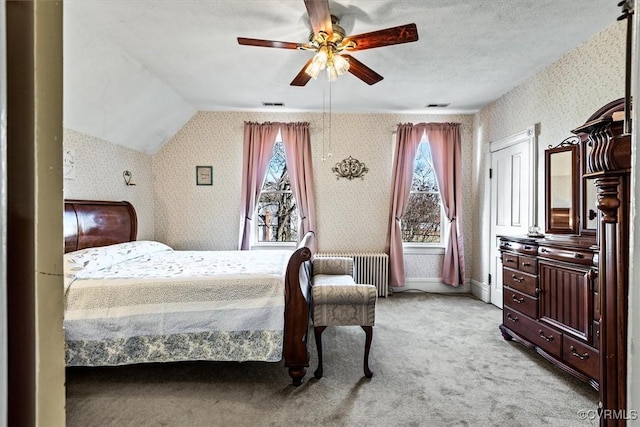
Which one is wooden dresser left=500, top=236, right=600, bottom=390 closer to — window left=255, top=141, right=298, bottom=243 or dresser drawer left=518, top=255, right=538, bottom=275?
dresser drawer left=518, top=255, right=538, bottom=275

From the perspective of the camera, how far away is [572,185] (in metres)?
2.64

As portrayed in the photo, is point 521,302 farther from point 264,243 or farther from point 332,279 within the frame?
point 264,243

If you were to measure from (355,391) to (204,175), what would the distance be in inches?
142

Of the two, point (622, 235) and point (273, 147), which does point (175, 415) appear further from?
point (273, 147)

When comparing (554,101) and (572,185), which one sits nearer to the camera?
(572,185)

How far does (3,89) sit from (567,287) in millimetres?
2925

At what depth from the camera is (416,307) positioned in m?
4.02

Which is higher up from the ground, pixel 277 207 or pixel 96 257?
pixel 277 207

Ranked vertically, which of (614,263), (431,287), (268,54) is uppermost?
(268,54)

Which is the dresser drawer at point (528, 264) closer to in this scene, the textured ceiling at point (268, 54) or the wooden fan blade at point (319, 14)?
the textured ceiling at point (268, 54)

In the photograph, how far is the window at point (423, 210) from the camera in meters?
4.77

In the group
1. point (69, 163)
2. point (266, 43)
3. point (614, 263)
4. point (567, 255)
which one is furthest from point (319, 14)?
point (69, 163)

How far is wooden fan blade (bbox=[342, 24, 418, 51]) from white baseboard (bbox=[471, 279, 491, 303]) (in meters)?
3.50

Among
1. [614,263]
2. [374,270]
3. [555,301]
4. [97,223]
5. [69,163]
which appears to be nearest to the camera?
[614,263]
